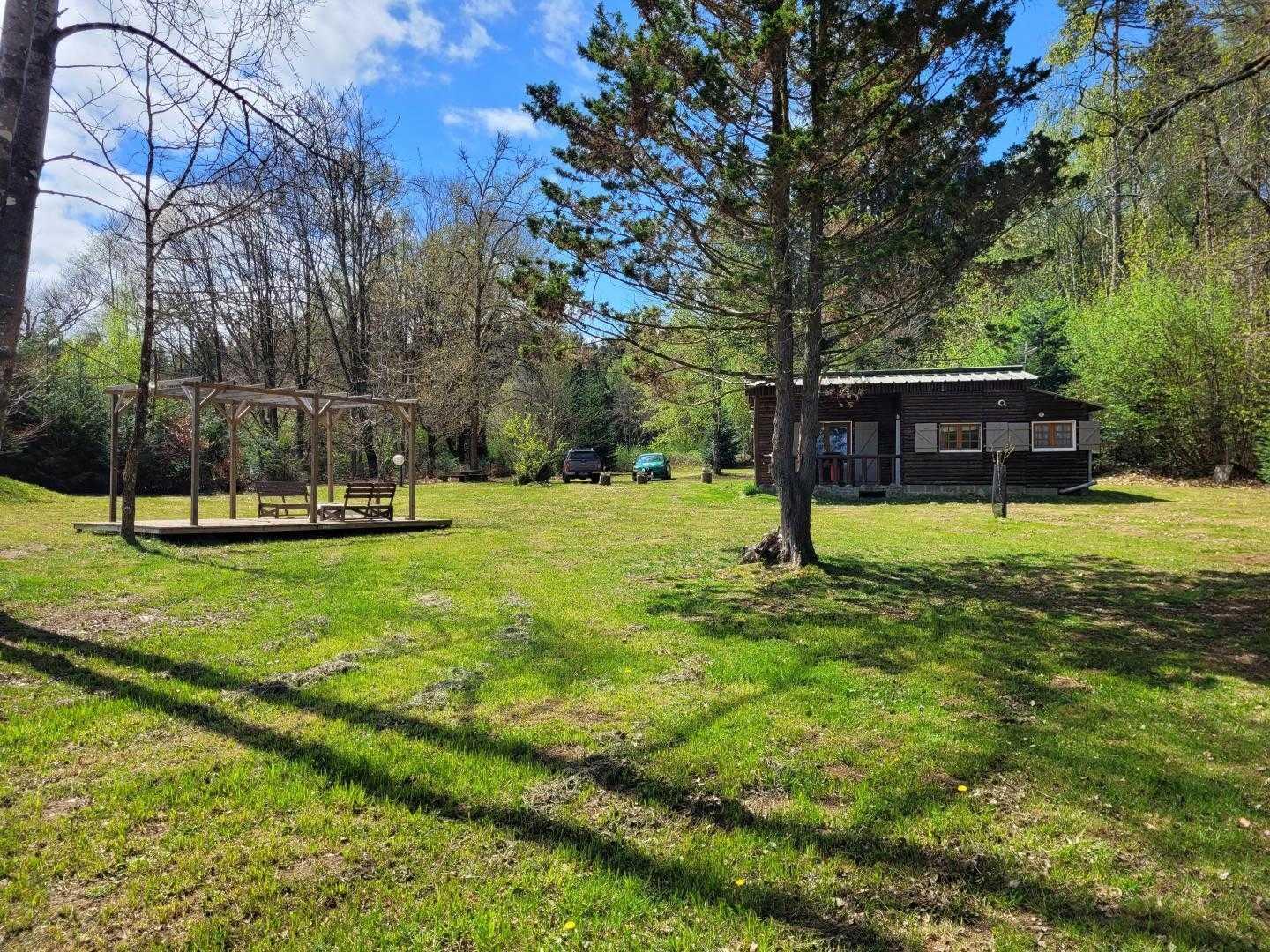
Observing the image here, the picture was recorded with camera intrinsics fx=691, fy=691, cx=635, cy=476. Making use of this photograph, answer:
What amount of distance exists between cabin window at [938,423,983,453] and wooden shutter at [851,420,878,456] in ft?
6.70

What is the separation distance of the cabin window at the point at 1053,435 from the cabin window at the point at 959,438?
162 cm

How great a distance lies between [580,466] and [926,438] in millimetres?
13684

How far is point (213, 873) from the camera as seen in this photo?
2.64 metres

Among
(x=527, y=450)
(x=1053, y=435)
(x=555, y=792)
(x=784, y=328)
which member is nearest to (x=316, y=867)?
(x=555, y=792)

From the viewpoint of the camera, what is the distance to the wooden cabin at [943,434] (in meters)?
21.0

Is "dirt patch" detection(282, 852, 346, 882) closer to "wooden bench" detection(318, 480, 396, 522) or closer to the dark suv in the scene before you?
"wooden bench" detection(318, 480, 396, 522)

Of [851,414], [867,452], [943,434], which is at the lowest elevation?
[867,452]

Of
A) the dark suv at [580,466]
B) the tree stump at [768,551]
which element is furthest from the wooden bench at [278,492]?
the dark suv at [580,466]

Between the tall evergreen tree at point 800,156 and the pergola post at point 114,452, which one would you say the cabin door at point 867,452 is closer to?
the tall evergreen tree at point 800,156

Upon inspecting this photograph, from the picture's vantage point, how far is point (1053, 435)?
69.3ft

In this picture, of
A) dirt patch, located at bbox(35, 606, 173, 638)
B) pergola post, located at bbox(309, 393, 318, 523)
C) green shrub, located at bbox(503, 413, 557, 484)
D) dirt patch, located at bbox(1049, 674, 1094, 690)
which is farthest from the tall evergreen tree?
green shrub, located at bbox(503, 413, 557, 484)

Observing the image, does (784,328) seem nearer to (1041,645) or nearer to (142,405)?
(1041,645)

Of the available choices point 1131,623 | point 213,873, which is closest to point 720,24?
point 1131,623

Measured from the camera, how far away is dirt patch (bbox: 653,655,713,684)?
16.7ft
